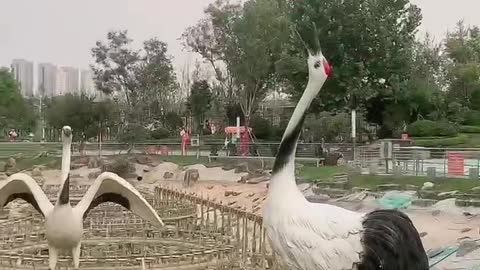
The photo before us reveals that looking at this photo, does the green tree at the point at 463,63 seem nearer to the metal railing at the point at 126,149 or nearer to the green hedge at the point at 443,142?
the green hedge at the point at 443,142

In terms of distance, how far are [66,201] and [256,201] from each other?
898cm

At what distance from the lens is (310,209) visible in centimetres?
383

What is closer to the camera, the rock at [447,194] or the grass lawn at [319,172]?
the rock at [447,194]

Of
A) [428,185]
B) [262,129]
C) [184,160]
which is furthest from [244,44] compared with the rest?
[428,185]

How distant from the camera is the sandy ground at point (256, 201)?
983 centimetres

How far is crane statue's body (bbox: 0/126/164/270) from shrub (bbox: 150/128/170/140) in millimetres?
21116

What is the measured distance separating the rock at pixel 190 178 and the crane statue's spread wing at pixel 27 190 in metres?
11.6

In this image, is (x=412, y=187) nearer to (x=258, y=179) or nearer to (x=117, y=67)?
(x=258, y=179)

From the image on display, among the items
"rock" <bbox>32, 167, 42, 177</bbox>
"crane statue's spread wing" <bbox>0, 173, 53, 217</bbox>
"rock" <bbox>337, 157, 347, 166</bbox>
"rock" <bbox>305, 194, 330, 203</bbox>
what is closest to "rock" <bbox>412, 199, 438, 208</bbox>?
"rock" <bbox>305, 194, 330, 203</bbox>

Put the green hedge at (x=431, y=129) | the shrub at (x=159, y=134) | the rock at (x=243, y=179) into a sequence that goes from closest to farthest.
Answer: the rock at (x=243, y=179) → the green hedge at (x=431, y=129) → the shrub at (x=159, y=134)

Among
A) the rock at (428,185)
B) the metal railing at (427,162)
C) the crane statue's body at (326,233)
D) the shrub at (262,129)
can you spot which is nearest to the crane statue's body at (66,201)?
the crane statue's body at (326,233)

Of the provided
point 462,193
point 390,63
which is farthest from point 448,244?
point 390,63

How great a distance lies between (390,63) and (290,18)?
3557mm

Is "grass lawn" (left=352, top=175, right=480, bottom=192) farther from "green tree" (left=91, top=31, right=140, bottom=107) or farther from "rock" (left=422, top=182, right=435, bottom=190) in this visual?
"green tree" (left=91, top=31, right=140, bottom=107)
